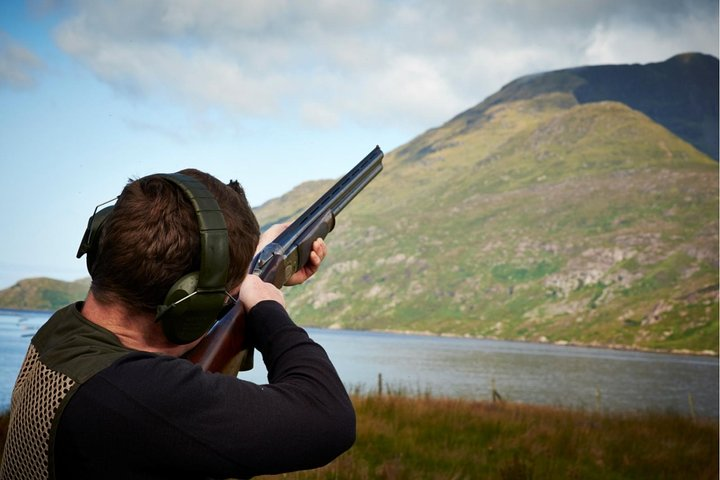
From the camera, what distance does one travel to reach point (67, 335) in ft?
6.46

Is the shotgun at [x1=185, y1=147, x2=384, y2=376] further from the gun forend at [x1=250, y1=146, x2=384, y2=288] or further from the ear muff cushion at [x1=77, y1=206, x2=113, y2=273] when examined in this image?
the ear muff cushion at [x1=77, y1=206, x2=113, y2=273]

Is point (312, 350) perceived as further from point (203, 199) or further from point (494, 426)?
point (494, 426)

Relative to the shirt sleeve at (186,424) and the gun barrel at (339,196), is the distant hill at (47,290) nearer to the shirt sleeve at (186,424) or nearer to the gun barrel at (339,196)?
the gun barrel at (339,196)

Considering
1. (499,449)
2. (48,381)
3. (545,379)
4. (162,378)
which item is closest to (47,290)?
(545,379)

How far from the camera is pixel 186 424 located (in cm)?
176

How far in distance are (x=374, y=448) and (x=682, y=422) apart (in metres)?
12.1

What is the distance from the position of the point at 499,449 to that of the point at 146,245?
418 inches

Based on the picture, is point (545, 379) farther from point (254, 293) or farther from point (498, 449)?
point (254, 293)

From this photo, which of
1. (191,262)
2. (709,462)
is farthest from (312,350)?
(709,462)

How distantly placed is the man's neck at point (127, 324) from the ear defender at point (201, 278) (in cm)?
5

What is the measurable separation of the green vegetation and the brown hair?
508cm

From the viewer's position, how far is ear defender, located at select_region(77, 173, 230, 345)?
193 cm

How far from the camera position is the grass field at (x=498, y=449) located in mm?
9109

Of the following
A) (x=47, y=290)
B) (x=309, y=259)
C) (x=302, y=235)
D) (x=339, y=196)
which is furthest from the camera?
(x=47, y=290)
